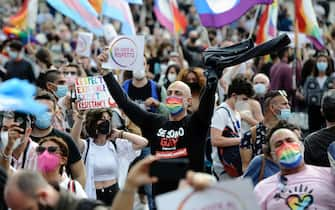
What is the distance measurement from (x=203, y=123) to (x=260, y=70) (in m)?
9.47

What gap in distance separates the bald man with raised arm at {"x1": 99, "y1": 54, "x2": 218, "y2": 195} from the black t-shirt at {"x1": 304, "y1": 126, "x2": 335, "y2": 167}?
29.9 inches

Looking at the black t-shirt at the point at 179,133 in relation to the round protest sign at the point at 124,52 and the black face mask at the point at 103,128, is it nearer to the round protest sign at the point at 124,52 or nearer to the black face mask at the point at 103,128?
the black face mask at the point at 103,128

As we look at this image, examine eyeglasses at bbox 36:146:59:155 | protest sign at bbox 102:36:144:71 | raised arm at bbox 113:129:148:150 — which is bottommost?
raised arm at bbox 113:129:148:150

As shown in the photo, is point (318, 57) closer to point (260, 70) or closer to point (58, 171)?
point (260, 70)

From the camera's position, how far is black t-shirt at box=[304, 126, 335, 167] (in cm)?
714

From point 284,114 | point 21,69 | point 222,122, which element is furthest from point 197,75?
point 21,69

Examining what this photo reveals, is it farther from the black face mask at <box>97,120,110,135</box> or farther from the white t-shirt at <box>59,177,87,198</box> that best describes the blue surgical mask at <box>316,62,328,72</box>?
the white t-shirt at <box>59,177,87,198</box>

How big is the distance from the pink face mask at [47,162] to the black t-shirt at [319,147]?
6.54 ft

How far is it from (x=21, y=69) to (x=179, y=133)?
8.19 m

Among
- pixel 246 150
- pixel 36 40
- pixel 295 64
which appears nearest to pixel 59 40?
pixel 36 40

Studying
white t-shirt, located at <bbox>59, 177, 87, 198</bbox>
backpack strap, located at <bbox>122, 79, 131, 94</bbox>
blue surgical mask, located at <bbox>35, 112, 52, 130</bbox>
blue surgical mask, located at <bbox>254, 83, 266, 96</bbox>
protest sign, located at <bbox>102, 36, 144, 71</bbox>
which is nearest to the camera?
white t-shirt, located at <bbox>59, 177, 87, 198</bbox>

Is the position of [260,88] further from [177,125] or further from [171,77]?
[177,125]

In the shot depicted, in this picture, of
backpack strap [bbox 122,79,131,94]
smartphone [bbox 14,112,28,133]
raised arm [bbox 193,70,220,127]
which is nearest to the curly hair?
raised arm [bbox 193,70,220,127]

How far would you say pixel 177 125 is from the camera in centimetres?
742
